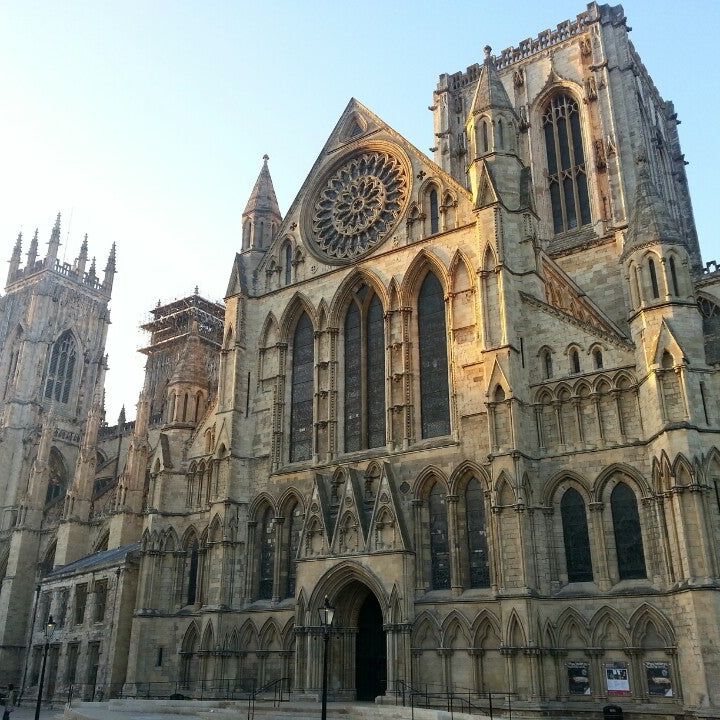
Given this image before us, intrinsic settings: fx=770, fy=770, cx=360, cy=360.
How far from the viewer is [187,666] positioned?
2803 centimetres

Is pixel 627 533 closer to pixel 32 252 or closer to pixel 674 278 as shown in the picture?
pixel 674 278

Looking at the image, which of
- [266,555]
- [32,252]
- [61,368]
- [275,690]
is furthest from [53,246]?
[275,690]

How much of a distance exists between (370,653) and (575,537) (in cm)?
825

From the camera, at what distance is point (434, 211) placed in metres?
28.9

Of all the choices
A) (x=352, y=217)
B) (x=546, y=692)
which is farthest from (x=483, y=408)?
(x=352, y=217)

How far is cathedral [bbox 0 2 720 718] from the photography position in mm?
20516

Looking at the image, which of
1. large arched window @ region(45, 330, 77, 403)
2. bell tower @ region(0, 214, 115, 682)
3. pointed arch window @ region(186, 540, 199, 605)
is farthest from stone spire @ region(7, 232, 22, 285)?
pointed arch window @ region(186, 540, 199, 605)

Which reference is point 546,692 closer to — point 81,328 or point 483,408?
point 483,408

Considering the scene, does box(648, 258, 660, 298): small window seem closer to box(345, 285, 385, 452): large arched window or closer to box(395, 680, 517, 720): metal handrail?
box(345, 285, 385, 452): large arched window

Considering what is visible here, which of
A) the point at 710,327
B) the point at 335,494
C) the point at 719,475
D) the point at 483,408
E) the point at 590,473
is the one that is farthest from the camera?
the point at 710,327

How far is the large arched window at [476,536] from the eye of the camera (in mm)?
23141

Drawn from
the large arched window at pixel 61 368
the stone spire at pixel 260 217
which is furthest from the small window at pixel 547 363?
the large arched window at pixel 61 368

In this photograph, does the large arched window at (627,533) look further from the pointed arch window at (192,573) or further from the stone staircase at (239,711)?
the pointed arch window at (192,573)

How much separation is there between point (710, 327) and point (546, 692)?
21954 millimetres
